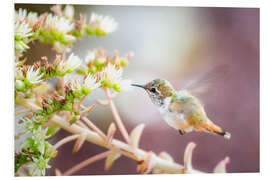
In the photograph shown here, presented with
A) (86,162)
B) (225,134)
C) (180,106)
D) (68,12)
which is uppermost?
(68,12)

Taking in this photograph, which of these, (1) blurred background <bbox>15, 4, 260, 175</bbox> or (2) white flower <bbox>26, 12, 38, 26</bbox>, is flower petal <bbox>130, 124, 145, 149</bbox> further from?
(2) white flower <bbox>26, 12, 38, 26</bbox>

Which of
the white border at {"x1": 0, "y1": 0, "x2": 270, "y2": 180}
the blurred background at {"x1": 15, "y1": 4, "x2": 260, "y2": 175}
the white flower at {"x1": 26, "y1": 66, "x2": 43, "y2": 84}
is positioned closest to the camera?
the white flower at {"x1": 26, "y1": 66, "x2": 43, "y2": 84}

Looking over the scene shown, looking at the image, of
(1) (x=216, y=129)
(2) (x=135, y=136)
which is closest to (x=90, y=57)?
(2) (x=135, y=136)

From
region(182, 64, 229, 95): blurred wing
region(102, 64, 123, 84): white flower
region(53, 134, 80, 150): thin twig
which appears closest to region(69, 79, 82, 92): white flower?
region(102, 64, 123, 84): white flower

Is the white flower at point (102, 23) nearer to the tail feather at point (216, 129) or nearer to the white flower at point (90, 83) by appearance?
the white flower at point (90, 83)

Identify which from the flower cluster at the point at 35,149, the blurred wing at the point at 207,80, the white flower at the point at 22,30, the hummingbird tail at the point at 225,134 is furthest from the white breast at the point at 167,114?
the white flower at the point at 22,30

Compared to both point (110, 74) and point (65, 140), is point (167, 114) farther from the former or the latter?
point (65, 140)
